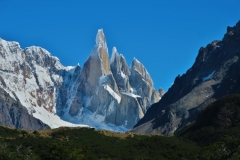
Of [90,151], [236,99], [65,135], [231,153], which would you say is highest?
[236,99]

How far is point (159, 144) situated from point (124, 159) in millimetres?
16690

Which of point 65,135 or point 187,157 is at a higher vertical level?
point 65,135


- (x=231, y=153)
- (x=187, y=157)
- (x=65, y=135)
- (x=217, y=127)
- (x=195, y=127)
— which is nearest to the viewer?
(x=231, y=153)

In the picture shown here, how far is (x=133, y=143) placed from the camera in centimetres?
11856

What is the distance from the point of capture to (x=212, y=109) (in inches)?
5812

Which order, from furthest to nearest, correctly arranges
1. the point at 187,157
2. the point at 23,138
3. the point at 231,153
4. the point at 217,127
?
the point at 217,127 → the point at 23,138 → the point at 187,157 → the point at 231,153

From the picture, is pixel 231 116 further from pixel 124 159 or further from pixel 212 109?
pixel 124 159

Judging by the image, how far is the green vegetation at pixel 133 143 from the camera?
288ft

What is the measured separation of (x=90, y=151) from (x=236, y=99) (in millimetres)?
55755

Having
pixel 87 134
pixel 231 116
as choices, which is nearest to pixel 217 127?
pixel 231 116

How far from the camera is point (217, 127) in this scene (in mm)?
136000

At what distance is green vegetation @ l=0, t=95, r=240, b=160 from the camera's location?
288 feet

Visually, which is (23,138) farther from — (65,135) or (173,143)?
(173,143)

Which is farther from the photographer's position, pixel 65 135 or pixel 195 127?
pixel 195 127
